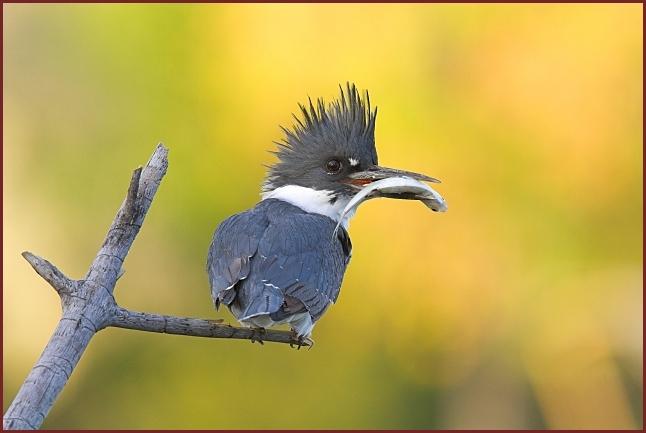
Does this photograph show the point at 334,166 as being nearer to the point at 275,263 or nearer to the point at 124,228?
the point at 275,263

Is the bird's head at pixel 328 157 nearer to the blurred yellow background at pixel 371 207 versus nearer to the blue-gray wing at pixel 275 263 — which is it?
the blue-gray wing at pixel 275 263

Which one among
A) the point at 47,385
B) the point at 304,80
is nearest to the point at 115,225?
the point at 47,385

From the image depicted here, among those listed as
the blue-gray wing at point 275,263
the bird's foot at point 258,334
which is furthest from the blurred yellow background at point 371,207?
the bird's foot at point 258,334

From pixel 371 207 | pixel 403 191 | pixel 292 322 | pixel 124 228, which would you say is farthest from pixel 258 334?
pixel 371 207

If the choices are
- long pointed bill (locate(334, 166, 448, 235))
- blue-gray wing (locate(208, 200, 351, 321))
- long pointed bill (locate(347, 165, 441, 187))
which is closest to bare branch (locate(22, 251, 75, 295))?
blue-gray wing (locate(208, 200, 351, 321))

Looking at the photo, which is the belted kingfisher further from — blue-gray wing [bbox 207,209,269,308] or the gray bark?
the gray bark

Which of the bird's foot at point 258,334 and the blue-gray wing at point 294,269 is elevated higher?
the blue-gray wing at point 294,269

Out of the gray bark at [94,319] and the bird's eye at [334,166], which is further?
the bird's eye at [334,166]

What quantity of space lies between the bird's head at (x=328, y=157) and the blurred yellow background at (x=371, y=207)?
6.41 feet

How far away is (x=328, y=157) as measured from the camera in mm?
2912

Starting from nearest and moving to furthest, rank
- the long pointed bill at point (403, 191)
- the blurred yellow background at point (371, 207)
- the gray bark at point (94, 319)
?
the gray bark at point (94, 319) < the long pointed bill at point (403, 191) < the blurred yellow background at point (371, 207)

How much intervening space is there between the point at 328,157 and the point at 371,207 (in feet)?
8.34

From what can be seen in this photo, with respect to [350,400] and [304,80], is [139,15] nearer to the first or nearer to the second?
[304,80]

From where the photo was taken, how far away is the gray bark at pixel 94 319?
5.69 ft
